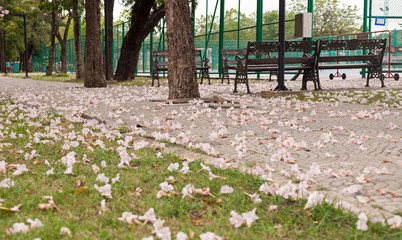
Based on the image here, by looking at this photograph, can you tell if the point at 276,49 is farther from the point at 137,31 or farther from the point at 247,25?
the point at 247,25

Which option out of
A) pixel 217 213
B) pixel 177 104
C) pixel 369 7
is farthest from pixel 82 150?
pixel 369 7

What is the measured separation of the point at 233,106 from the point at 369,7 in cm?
1414

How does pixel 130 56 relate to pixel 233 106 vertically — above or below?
above

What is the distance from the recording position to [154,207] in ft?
8.79

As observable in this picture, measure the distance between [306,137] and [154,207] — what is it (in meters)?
2.77

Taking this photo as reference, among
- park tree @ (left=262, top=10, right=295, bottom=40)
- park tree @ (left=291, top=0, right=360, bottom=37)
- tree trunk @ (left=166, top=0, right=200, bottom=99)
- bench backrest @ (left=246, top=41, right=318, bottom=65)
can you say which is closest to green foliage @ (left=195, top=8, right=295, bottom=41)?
park tree @ (left=262, top=10, right=295, bottom=40)

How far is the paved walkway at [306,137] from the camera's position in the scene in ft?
9.94

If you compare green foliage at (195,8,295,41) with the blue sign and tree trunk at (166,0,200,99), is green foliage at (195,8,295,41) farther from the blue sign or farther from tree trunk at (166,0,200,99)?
tree trunk at (166,0,200,99)

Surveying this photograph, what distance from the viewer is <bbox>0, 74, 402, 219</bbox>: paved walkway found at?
3029mm

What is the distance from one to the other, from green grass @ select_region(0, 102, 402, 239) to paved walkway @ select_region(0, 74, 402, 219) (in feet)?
1.15

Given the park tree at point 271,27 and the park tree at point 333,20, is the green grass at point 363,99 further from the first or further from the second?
the park tree at point 333,20

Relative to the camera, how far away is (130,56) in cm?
1934

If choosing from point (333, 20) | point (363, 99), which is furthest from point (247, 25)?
point (333, 20)

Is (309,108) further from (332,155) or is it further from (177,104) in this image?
(332,155)
